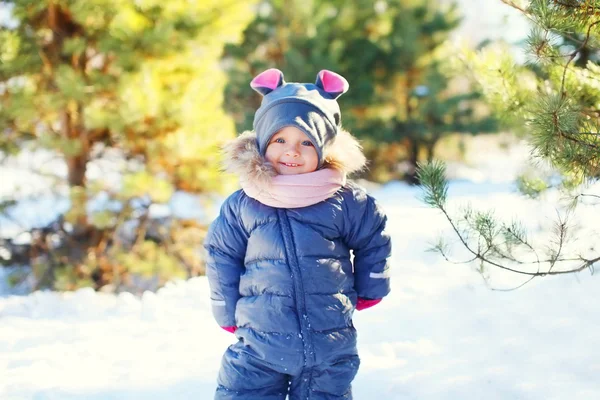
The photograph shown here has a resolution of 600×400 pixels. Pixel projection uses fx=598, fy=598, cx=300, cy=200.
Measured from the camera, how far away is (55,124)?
5.87 metres

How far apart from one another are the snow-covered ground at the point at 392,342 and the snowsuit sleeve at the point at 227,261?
0.76m

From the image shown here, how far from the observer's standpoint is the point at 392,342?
10.5ft

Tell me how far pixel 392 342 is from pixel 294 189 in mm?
1542

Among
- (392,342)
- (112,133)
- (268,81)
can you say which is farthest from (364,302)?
(112,133)

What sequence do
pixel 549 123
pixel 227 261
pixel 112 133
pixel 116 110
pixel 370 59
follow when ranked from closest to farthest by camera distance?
pixel 549 123 → pixel 227 261 → pixel 116 110 → pixel 112 133 → pixel 370 59

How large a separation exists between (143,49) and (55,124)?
131 cm

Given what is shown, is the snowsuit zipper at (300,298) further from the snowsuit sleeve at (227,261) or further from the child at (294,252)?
the snowsuit sleeve at (227,261)

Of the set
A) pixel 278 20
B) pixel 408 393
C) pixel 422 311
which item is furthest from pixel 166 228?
pixel 278 20

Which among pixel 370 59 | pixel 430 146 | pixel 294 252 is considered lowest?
pixel 294 252

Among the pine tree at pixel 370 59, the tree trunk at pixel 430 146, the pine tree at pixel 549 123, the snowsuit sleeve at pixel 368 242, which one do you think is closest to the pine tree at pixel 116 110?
the pine tree at pixel 549 123

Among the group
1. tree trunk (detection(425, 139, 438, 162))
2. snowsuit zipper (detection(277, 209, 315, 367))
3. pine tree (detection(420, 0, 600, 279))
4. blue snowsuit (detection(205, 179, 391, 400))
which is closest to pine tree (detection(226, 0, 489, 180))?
tree trunk (detection(425, 139, 438, 162))

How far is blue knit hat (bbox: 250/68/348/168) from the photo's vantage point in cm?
199

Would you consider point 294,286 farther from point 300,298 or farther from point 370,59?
point 370,59

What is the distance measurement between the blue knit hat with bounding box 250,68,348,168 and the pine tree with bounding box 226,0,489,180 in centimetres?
800
